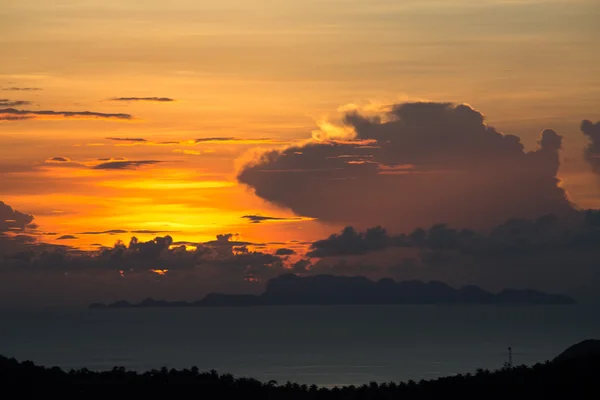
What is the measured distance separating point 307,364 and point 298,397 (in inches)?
4648

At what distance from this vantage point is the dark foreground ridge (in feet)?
205

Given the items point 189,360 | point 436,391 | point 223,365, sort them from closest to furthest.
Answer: point 436,391 < point 223,365 < point 189,360

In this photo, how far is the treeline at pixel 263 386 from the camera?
62.5m

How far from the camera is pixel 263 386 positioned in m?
70.7

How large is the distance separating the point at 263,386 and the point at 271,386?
3.05 feet

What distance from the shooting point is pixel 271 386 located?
71.4 meters

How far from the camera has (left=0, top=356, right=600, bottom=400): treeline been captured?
62531 millimetres

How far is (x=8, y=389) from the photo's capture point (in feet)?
218

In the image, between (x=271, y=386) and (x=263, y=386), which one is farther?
(x=271, y=386)

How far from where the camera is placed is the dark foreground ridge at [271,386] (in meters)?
62.5

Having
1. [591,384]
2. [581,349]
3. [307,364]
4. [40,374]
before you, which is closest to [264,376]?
[307,364]

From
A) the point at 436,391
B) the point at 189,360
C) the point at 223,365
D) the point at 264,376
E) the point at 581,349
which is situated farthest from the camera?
the point at 189,360

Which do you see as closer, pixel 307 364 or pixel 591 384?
pixel 591 384

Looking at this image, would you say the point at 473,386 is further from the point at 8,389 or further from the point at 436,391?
the point at 8,389
